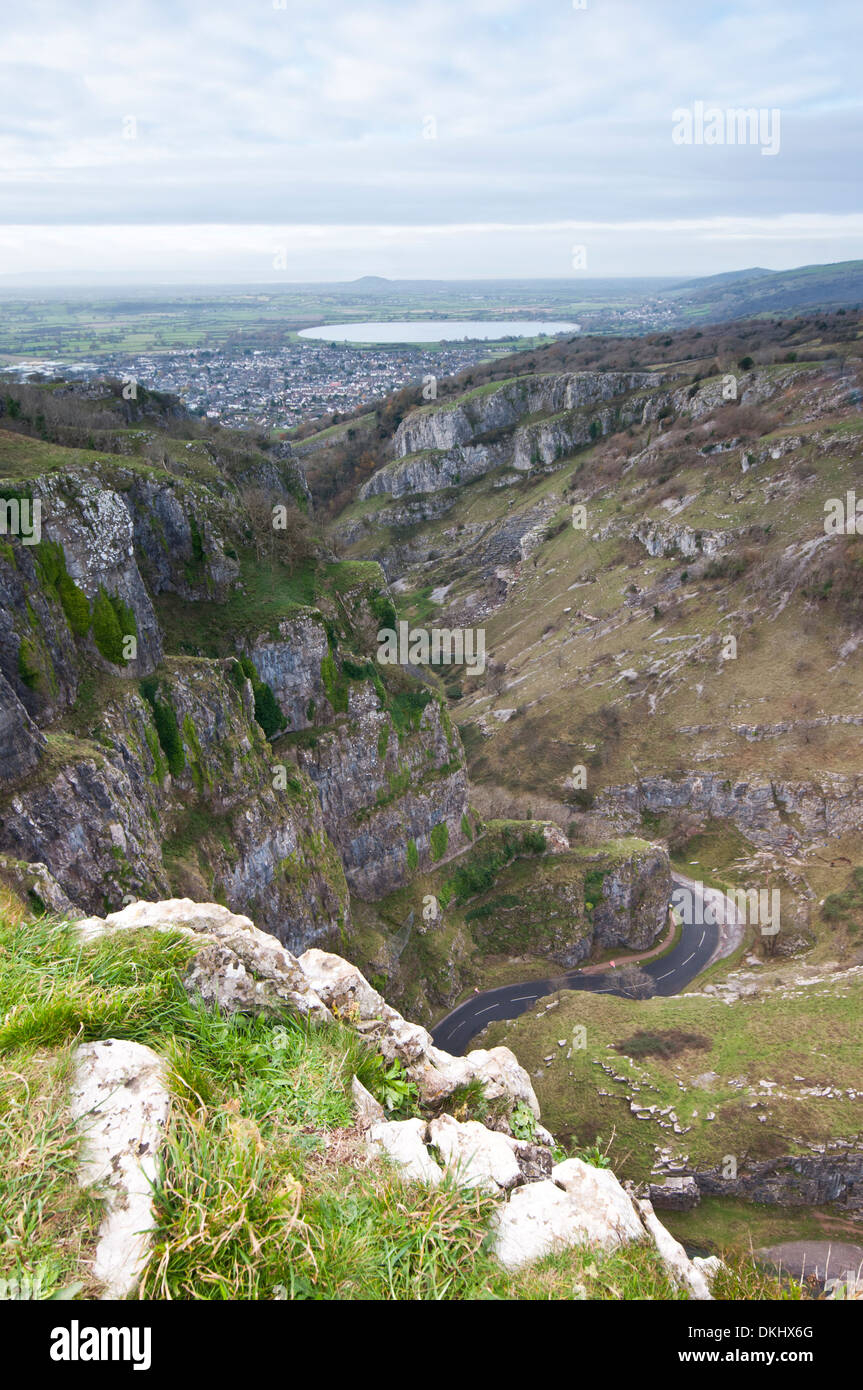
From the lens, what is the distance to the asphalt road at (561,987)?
154ft

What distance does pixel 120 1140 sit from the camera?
514 centimetres

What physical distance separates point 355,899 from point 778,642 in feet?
166

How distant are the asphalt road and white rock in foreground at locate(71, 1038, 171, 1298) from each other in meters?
42.6

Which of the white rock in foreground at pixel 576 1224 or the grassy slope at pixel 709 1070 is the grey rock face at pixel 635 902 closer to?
the grassy slope at pixel 709 1070

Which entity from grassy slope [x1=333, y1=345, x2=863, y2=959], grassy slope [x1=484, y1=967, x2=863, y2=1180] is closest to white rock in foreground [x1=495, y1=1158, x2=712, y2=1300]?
grassy slope [x1=484, y1=967, x2=863, y2=1180]

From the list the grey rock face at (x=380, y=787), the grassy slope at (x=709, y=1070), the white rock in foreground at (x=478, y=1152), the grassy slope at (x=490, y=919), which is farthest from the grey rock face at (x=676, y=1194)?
the white rock in foreground at (x=478, y=1152)

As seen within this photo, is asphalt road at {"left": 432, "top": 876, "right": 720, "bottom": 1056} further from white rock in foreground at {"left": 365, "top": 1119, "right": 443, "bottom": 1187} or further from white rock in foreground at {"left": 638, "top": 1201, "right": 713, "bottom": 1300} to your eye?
white rock in foreground at {"left": 365, "top": 1119, "right": 443, "bottom": 1187}

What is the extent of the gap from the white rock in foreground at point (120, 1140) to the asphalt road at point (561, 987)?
140ft

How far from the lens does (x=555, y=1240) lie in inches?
231

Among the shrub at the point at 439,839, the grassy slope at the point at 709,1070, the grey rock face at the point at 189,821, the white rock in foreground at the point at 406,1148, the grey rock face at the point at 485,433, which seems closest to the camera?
the white rock in foreground at the point at 406,1148

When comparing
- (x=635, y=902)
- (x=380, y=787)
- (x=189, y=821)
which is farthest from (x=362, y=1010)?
(x=635, y=902)

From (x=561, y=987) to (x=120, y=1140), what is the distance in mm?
52358
